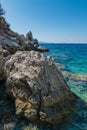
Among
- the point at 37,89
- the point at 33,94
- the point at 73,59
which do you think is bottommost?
the point at 73,59

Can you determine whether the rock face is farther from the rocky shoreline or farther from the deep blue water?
the deep blue water

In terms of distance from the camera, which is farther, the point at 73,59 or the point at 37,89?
the point at 73,59

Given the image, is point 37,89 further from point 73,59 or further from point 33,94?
point 73,59

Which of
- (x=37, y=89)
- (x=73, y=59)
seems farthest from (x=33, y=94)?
(x=73, y=59)

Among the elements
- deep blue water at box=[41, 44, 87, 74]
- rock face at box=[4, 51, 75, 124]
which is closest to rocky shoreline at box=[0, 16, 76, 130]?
rock face at box=[4, 51, 75, 124]

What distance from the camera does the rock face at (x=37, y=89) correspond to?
9070 millimetres

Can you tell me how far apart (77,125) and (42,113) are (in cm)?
174

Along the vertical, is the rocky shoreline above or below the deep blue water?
above

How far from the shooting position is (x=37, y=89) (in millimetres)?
9297

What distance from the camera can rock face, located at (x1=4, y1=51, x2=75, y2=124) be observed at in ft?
29.8

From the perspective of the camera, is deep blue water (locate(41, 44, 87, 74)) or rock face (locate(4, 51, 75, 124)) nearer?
rock face (locate(4, 51, 75, 124))

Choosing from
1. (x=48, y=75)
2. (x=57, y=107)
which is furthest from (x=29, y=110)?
(x=48, y=75)

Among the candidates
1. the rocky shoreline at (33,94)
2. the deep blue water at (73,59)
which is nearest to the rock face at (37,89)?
the rocky shoreline at (33,94)

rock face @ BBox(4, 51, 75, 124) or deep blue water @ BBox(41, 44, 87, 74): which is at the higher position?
rock face @ BBox(4, 51, 75, 124)
